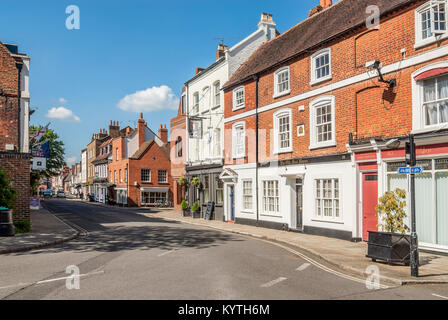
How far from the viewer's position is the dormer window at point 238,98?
2312 cm

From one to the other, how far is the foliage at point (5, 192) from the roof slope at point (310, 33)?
42.8 feet

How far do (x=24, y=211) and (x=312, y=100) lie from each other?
1361cm

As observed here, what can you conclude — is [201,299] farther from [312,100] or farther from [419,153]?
[312,100]

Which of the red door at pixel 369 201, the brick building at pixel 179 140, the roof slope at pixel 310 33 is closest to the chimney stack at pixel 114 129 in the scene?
the brick building at pixel 179 140

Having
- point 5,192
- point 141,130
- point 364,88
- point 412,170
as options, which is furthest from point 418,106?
point 141,130

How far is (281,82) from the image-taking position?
19.8 m

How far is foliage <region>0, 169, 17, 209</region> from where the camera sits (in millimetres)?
16391

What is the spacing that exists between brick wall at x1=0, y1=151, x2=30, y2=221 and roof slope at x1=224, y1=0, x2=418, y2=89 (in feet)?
40.0

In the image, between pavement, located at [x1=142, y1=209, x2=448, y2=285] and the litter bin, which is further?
the litter bin

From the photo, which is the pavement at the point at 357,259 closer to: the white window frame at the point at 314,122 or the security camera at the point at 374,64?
the white window frame at the point at 314,122

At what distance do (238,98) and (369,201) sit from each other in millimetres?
11429

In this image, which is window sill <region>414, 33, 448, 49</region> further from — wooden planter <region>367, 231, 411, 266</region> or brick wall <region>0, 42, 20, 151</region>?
brick wall <region>0, 42, 20, 151</region>

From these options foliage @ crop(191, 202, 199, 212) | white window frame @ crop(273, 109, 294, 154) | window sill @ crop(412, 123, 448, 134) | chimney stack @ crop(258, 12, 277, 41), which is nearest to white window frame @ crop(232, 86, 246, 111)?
white window frame @ crop(273, 109, 294, 154)

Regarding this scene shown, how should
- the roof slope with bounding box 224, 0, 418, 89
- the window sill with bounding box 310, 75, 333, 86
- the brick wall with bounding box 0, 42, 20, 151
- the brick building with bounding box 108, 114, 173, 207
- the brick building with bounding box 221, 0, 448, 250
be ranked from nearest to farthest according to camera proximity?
the brick building with bounding box 221, 0, 448, 250 < the roof slope with bounding box 224, 0, 418, 89 < the window sill with bounding box 310, 75, 333, 86 < the brick wall with bounding box 0, 42, 20, 151 < the brick building with bounding box 108, 114, 173, 207
